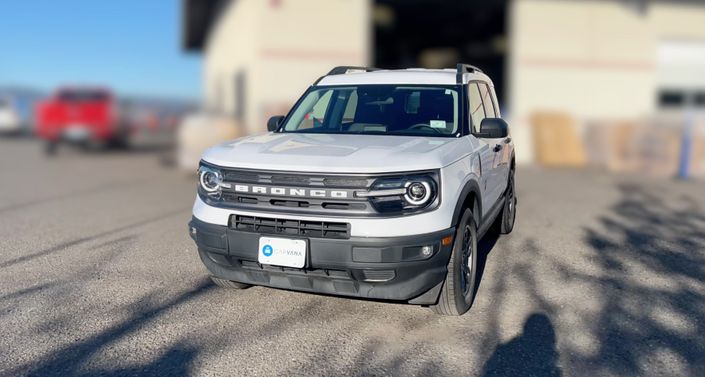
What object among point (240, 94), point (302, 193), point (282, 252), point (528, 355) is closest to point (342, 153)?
point (302, 193)

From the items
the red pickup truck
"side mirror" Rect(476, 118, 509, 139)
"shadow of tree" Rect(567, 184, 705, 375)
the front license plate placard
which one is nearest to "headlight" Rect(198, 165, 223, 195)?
the front license plate placard

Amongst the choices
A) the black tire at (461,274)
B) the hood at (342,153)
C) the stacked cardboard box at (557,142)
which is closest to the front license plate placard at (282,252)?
the hood at (342,153)

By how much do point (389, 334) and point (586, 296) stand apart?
182cm

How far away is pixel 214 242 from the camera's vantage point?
13.9 feet

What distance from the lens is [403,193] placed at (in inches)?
156

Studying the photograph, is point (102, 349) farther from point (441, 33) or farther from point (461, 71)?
point (441, 33)

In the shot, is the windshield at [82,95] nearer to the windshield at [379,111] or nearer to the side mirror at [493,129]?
the windshield at [379,111]

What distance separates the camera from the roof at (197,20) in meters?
23.5

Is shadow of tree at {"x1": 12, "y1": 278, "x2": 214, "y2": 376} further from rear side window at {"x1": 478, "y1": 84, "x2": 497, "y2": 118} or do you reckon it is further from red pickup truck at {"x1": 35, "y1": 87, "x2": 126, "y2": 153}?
red pickup truck at {"x1": 35, "y1": 87, "x2": 126, "y2": 153}

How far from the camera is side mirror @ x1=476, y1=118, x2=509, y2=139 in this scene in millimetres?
5008

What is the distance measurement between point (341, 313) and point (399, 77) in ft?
7.37

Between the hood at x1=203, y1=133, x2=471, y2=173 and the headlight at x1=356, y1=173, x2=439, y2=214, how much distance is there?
0.07 metres

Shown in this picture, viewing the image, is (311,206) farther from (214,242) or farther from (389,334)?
(389,334)

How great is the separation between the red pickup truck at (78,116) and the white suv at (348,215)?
1366 centimetres
